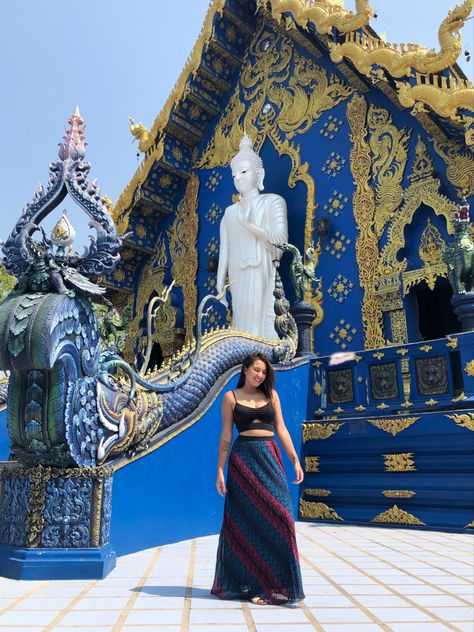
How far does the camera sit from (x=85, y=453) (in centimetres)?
358

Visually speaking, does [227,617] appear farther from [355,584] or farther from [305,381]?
[305,381]

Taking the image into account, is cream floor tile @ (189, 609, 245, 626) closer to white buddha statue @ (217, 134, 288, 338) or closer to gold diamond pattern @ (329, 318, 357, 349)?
gold diamond pattern @ (329, 318, 357, 349)

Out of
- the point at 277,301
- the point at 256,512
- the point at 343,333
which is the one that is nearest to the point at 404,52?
the point at 277,301

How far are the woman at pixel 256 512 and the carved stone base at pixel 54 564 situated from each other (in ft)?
2.71

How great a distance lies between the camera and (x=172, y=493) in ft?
14.8

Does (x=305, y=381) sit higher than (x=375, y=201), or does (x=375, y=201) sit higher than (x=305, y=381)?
(x=375, y=201)

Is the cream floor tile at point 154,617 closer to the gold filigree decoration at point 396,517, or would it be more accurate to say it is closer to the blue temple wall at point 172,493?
the blue temple wall at point 172,493

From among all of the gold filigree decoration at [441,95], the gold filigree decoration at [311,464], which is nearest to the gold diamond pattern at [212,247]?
the gold filigree decoration at [441,95]

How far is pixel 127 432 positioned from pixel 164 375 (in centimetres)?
125

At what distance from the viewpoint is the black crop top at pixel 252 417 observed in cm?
295

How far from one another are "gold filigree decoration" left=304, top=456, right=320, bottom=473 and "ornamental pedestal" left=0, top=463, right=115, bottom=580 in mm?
3013

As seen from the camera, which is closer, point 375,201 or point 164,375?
point 164,375

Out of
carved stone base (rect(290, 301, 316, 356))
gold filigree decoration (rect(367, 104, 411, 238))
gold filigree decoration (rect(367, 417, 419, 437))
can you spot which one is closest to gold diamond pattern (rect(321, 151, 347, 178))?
gold filigree decoration (rect(367, 104, 411, 238))

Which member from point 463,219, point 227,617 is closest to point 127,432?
point 227,617
